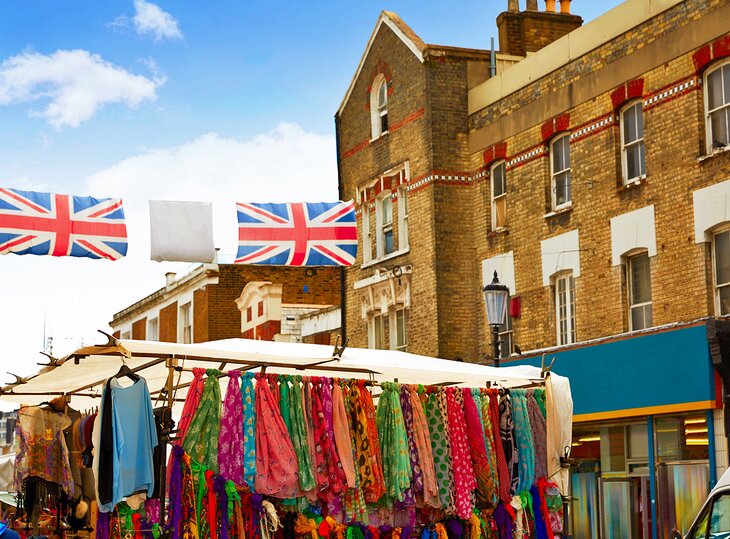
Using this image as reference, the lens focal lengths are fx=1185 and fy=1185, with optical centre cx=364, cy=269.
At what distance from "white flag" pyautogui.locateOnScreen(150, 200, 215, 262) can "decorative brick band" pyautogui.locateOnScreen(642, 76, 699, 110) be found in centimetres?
867

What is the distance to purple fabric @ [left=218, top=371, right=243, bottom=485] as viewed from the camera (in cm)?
1122

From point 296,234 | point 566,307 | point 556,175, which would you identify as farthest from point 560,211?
point 296,234

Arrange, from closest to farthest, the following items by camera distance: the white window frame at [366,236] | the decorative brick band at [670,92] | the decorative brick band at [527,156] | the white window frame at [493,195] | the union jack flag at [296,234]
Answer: the union jack flag at [296,234], the decorative brick band at [670,92], the decorative brick band at [527,156], the white window frame at [493,195], the white window frame at [366,236]

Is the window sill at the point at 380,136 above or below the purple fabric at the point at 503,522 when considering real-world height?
above

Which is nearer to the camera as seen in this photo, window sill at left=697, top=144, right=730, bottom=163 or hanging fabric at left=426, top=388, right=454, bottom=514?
hanging fabric at left=426, top=388, right=454, bottom=514

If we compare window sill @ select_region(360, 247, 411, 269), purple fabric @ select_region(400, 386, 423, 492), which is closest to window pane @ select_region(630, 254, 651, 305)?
window sill @ select_region(360, 247, 411, 269)

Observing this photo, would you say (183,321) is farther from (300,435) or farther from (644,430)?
(300,435)

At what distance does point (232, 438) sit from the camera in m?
11.3

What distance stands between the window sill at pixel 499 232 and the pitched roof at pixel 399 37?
4.66 meters

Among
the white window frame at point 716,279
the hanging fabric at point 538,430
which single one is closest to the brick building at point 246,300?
the white window frame at point 716,279

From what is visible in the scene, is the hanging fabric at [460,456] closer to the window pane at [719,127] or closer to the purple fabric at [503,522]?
the purple fabric at [503,522]

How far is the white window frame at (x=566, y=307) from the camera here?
80.0ft

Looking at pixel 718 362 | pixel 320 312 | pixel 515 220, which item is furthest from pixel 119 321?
pixel 718 362

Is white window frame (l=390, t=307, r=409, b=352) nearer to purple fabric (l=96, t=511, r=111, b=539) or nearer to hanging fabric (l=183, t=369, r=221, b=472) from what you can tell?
hanging fabric (l=183, t=369, r=221, b=472)
